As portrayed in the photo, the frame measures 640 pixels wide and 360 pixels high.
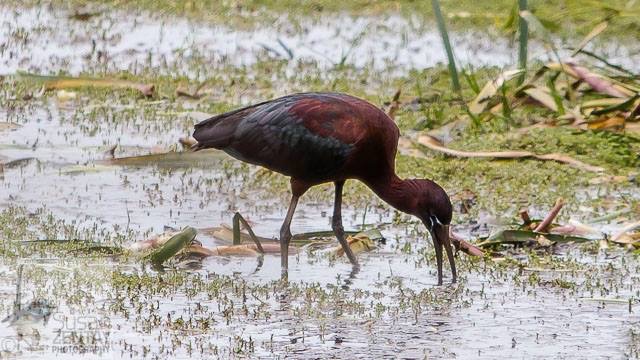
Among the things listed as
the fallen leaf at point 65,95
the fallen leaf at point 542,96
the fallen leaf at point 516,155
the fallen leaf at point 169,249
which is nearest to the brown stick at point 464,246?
the fallen leaf at point 169,249

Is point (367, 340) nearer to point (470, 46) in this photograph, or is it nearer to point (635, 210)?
point (635, 210)

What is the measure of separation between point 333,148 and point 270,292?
0.93 metres

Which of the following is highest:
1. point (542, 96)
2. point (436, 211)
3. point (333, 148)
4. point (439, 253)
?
point (542, 96)

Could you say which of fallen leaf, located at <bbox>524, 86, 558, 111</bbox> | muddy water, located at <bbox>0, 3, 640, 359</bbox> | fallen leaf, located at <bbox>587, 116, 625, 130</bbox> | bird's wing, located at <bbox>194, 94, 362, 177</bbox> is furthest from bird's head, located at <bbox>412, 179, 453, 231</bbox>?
fallen leaf, located at <bbox>524, 86, 558, 111</bbox>

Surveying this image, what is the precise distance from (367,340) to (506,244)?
2112mm

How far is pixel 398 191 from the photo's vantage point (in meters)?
7.66

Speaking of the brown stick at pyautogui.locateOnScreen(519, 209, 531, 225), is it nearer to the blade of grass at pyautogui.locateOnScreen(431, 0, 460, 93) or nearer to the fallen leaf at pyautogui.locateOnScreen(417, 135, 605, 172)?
the fallen leaf at pyautogui.locateOnScreen(417, 135, 605, 172)

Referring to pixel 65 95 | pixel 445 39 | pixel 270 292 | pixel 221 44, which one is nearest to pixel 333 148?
pixel 270 292

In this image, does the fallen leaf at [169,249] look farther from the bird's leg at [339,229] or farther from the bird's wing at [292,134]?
the bird's leg at [339,229]

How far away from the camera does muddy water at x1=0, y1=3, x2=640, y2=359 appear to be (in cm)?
616

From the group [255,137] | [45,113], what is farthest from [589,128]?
[45,113]

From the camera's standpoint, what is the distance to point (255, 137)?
791 centimetres

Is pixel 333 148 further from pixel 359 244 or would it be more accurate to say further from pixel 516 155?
pixel 516 155

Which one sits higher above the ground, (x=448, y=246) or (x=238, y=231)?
(x=238, y=231)
